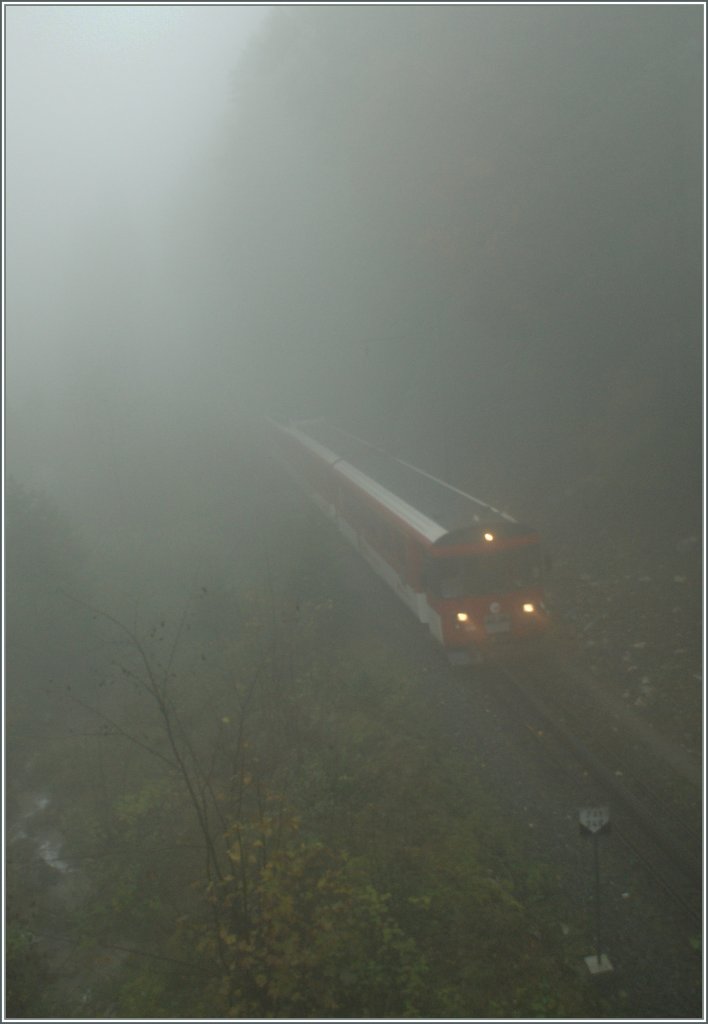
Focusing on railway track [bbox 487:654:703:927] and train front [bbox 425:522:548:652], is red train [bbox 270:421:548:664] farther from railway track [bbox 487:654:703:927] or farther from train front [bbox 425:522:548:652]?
railway track [bbox 487:654:703:927]

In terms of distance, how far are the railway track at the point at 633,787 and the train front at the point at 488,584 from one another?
93cm

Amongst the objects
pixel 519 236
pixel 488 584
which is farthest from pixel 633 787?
pixel 519 236

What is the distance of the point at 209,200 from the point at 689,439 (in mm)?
52677

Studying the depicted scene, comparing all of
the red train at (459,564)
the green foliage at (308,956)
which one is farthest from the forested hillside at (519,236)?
the green foliage at (308,956)

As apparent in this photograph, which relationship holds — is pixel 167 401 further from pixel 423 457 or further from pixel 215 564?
pixel 215 564

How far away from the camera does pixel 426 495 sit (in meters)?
15.5

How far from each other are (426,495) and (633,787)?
7460 millimetres

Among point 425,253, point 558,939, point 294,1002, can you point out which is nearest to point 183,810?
point 294,1002

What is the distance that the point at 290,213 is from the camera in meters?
47.1

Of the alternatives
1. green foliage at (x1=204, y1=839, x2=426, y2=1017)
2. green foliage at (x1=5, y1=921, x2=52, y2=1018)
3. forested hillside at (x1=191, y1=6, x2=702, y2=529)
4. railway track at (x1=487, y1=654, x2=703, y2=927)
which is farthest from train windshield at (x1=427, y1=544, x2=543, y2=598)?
green foliage at (x1=5, y1=921, x2=52, y2=1018)

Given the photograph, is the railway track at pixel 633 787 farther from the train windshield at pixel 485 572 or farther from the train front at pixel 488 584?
the train windshield at pixel 485 572

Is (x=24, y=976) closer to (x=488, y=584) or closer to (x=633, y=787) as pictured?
(x=633, y=787)

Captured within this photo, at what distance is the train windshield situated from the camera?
41.1 ft

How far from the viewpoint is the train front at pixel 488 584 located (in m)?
12.5
